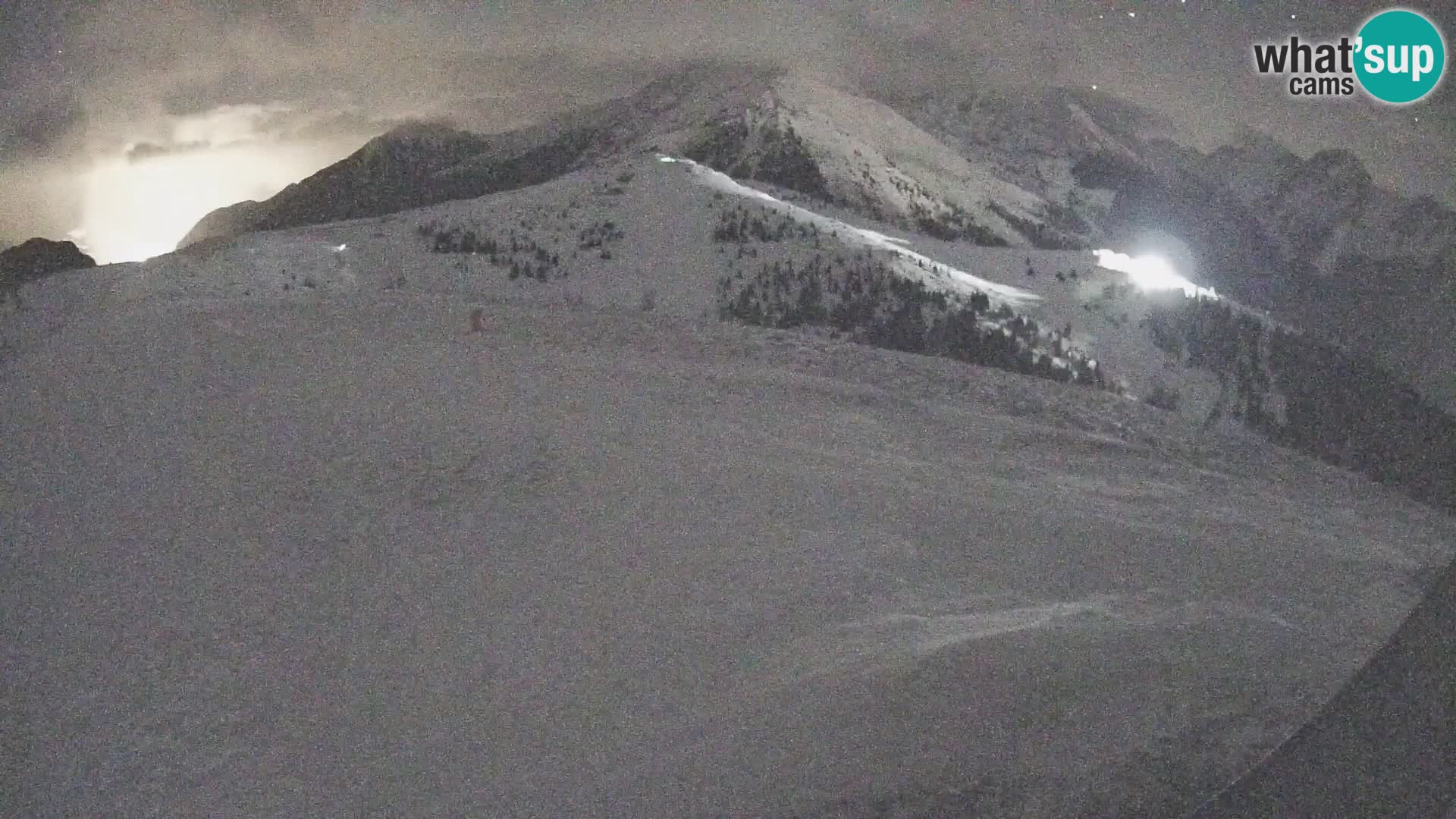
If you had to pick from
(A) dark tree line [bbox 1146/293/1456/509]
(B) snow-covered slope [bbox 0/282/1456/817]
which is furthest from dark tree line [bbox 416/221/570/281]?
(A) dark tree line [bbox 1146/293/1456/509]

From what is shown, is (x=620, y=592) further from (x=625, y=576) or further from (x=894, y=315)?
(x=894, y=315)

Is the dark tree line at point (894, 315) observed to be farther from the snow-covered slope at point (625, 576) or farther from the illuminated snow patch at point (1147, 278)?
the illuminated snow patch at point (1147, 278)

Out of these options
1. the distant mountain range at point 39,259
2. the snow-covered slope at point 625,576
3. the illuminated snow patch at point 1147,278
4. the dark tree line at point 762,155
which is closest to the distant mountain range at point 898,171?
the dark tree line at point 762,155

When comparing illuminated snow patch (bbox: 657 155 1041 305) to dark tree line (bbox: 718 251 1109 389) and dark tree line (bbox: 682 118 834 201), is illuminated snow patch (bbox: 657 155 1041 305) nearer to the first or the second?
dark tree line (bbox: 718 251 1109 389)

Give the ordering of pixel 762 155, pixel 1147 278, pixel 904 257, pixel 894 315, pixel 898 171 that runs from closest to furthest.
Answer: pixel 894 315 → pixel 904 257 → pixel 1147 278 → pixel 762 155 → pixel 898 171

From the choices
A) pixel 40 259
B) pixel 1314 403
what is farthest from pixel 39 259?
pixel 1314 403

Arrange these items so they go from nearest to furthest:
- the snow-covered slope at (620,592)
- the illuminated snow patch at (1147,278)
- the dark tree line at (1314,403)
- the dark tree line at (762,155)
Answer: the snow-covered slope at (620,592)
the dark tree line at (1314,403)
the illuminated snow patch at (1147,278)
the dark tree line at (762,155)
